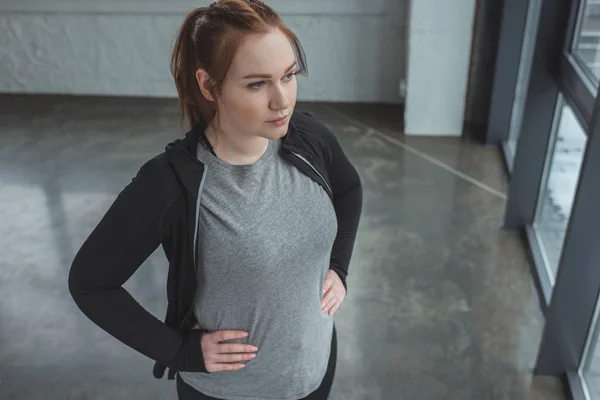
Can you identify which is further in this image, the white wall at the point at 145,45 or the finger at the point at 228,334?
the white wall at the point at 145,45

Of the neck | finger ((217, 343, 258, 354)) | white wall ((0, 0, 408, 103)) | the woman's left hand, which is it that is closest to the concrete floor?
white wall ((0, 0, 408, 103))

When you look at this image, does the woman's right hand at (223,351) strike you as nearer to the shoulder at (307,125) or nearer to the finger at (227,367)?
the finger at (227,367)

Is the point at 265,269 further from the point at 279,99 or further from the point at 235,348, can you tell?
the point at 279,99

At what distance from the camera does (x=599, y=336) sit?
2.38m

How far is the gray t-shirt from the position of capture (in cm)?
122

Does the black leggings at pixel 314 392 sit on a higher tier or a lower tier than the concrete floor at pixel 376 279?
higher

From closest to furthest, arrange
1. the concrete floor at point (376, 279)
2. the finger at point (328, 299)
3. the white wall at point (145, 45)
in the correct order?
1. the finger at point (328, 299)
2. the concrete floor at point (376, 279)
3. the white wall at point (145, 45)

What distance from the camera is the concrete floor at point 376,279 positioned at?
266 centimetres

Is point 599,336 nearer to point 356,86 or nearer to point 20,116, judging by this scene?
point 356,86

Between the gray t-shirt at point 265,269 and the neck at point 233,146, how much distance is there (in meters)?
0.02

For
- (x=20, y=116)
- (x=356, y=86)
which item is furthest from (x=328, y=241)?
(x=20, y=116)

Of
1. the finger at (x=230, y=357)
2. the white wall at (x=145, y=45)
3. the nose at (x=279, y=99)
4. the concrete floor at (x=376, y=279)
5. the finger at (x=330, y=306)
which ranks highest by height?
the nose at (x=279, y=99)

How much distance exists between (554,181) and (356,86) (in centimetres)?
253

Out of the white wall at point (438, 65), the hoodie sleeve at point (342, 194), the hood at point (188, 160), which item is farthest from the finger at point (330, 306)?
the white wall at point (438, 65)
